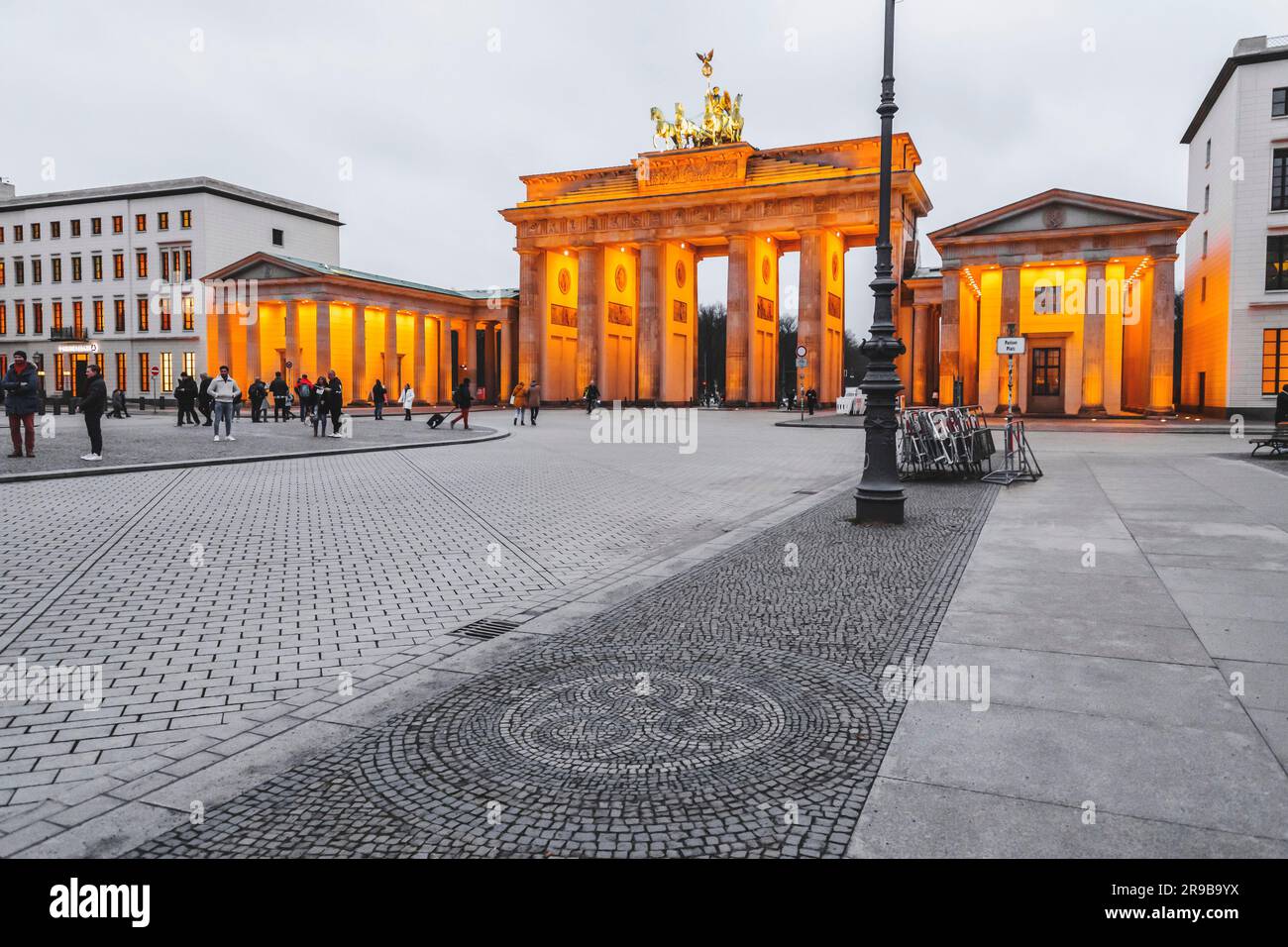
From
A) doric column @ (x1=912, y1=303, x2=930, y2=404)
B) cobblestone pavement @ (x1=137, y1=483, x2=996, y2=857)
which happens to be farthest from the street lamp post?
doric column @ (x1=912, y1=303, x2=930, y2=404)

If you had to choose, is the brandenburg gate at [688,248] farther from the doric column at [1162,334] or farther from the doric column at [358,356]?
the doric column at [1162,334]

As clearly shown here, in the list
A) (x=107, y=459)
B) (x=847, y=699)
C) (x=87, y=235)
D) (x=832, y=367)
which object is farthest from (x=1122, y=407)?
(x=87, y=235)

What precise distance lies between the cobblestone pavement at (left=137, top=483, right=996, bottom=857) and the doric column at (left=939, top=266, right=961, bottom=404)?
44808mm

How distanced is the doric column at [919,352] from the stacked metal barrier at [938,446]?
1764 inches

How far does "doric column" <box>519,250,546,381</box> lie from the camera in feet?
220

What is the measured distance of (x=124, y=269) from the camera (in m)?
70.9

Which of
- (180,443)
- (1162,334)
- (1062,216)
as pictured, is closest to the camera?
(180,443)

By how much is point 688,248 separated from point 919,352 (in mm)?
18512

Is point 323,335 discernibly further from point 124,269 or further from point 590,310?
point 124,269

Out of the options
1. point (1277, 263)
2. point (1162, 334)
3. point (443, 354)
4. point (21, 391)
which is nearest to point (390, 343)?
point (443, 354)

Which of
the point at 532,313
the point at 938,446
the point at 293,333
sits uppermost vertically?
the point at 532,313

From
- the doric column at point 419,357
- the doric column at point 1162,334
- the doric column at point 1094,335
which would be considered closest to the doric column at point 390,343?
the doric column at point 419,357
